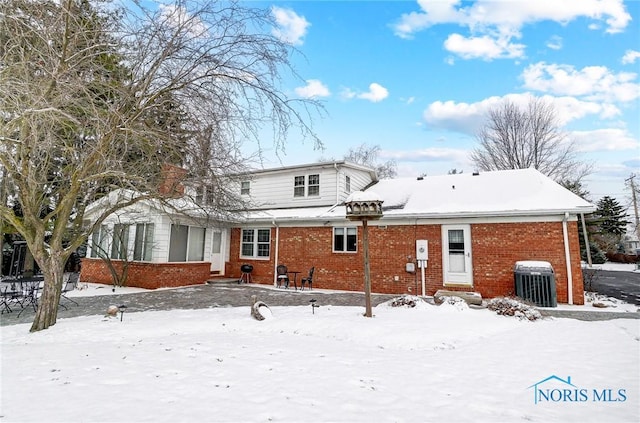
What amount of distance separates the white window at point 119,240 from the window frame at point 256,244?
183 inches

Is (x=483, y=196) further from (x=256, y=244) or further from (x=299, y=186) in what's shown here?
(x=256, y=244)

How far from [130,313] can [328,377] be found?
628 cm

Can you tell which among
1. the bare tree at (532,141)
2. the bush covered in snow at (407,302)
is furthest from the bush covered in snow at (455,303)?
the bare tree at (532,141)

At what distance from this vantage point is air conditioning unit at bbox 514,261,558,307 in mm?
8805

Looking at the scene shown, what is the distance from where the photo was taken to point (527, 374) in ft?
13.4

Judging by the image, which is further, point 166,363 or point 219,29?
point 219,29

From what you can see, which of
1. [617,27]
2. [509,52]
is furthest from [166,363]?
[509,52]

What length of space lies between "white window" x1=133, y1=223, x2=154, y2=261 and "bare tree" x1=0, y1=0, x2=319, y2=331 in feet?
20.4

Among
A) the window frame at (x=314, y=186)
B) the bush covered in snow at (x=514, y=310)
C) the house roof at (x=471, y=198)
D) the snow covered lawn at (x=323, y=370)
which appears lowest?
the snow covered lawn at (x=323, y=370)

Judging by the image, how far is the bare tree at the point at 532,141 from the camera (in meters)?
21.6

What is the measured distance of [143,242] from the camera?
13.0m

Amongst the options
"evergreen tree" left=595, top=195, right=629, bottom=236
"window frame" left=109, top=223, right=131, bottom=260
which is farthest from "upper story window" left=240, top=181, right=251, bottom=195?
"evergreen tree" left=595, top=195, right=629, bottom=236

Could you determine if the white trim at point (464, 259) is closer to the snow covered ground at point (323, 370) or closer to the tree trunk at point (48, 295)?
the snow covered ground at point (323, 370)

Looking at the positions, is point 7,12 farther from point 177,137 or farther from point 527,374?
point 527,374
